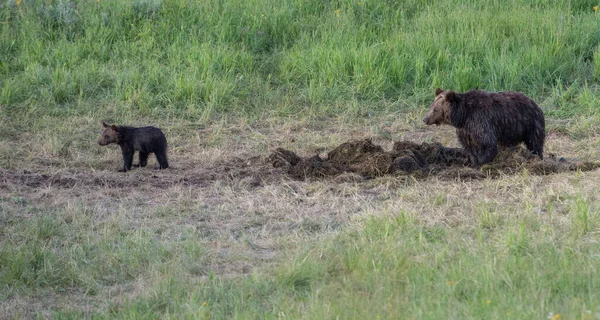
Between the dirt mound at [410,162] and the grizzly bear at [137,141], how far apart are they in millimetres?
1245

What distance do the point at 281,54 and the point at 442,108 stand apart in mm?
4308

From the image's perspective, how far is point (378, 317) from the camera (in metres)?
6.00

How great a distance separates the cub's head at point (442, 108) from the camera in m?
10.4

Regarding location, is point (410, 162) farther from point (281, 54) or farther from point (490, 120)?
point (281, 54)

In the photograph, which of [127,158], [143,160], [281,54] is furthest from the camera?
A: [281,54]

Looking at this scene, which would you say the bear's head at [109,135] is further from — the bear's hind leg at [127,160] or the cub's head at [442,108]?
the cub's head at [442,108]

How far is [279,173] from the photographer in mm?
10258

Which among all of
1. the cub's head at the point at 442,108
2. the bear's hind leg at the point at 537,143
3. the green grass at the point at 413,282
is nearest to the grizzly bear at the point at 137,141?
the cub's head at the point at 442,108

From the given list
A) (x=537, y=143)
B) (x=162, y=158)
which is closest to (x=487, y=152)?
(x=537, y=143)

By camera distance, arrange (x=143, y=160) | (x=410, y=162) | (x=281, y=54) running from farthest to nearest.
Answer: (x=281, y=54) → (x=143, y=160) → (x=410, y=162)

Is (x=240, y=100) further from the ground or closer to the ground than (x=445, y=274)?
closer to the ground

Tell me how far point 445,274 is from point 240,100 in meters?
6.94

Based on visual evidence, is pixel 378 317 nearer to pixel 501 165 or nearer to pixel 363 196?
pixel 363 196

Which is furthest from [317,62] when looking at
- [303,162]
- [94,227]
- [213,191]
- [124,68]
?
[94,227]
